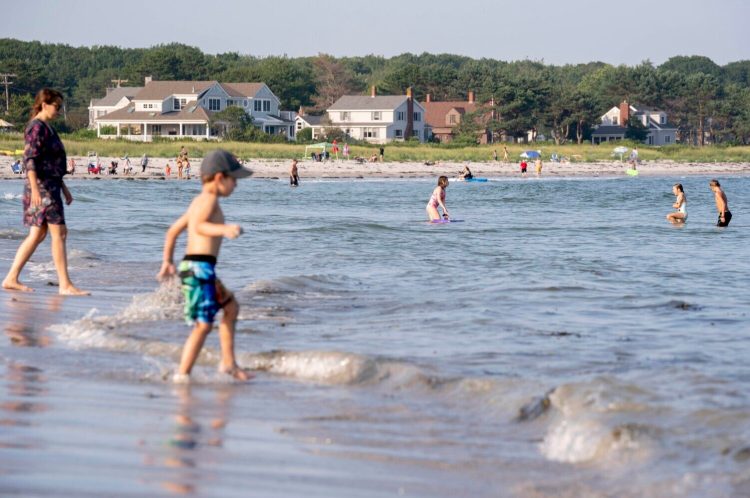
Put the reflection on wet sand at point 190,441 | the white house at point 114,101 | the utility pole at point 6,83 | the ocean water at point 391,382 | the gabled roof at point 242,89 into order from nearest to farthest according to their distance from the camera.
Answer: the reflection on wet sand at point 190,441, the ocean water at point 391,382, the utility pole at point 6,83, the gabled roof at point 242,89, the white house at point 114,101

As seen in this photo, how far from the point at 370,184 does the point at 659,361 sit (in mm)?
47037

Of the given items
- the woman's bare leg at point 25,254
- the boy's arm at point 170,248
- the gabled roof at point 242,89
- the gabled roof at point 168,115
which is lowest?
the woman's bare leg at point 25,254

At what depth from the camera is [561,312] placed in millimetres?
10969

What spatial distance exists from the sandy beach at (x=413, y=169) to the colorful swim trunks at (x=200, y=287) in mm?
46808

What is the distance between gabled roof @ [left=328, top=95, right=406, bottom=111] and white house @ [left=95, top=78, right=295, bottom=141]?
676 cm

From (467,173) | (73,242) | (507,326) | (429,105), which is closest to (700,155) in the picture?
(429,105)

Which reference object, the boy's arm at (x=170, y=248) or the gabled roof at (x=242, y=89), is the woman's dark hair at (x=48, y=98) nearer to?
the boy's arm at (x=170, y=248)

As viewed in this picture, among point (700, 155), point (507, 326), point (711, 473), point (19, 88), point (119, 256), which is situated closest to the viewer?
point (711, 473)

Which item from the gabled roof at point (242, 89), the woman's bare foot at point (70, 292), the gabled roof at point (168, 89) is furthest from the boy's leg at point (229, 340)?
the gabled roof at point (242, 89)

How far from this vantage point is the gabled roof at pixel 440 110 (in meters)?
113

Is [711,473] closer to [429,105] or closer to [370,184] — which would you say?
[370,184]

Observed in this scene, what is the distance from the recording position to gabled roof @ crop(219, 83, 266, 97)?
9756 centimetres

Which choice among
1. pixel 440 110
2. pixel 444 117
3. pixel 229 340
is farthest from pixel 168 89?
pixel 229 340

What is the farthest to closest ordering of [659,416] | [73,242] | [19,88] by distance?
1. [19,88]
2. [73,242]
3. [659,416]
